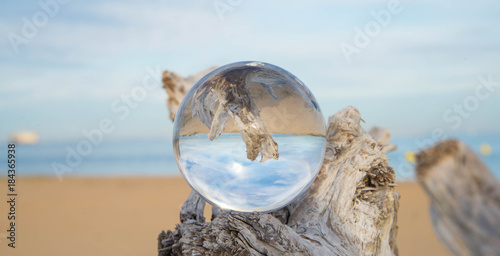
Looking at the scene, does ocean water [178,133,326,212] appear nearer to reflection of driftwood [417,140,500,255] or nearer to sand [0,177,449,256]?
reflection of driftwood [417,140,500,255]

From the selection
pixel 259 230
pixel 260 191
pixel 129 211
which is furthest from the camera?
pixel 129 211

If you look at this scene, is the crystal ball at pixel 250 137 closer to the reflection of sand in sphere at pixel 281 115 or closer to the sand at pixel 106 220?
the reflection of sand in sphere at pixel 281 115

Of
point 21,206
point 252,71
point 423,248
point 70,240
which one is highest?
point 252,71

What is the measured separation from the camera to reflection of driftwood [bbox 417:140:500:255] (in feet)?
5.08

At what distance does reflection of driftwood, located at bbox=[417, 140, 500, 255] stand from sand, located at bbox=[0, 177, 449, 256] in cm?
460

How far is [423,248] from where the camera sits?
19.6ft

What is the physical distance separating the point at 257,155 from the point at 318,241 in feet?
2.41

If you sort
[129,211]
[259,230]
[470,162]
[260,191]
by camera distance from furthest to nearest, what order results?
[129,211], [260,191], [259,230], [470,162]

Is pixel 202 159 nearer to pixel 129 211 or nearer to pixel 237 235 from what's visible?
pixel 237 235

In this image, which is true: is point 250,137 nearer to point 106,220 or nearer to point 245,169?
point 245,169

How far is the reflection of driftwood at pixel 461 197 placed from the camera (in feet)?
5.08

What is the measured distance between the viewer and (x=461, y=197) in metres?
1.56

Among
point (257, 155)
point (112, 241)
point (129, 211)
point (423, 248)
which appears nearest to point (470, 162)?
point (257, 155)

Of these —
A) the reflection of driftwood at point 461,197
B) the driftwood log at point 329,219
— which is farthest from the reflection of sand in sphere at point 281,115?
the reflection of driftwood at point 461,197
